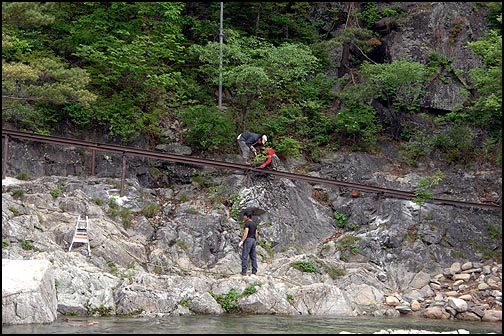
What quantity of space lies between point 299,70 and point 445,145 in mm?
6639

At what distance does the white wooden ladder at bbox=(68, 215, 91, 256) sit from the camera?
16.9 m

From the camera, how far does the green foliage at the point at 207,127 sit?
2405cm

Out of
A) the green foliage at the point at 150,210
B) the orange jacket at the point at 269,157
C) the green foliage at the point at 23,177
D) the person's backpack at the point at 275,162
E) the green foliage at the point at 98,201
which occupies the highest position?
the orange jacket at the point at 269,157

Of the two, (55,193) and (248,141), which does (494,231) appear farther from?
(55,193)

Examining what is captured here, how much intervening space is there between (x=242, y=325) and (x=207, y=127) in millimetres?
11635

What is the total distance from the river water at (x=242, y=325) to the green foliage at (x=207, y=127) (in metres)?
9.88

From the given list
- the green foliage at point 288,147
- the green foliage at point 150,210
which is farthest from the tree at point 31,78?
the green foliage at point 288,147

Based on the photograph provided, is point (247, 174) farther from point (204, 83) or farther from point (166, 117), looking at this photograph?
point (204, 83)

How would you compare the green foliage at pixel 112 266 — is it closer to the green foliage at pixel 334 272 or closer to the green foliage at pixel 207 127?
the green foliage at pixel 334 272

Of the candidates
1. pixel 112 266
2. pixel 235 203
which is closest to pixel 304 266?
pixel 235 203

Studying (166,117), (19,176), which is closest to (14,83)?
(19,176)

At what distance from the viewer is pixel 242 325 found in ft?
44.3

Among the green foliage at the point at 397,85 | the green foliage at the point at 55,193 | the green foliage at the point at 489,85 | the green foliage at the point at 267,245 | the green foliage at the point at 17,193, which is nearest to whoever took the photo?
the green foliage at the point at 17,193

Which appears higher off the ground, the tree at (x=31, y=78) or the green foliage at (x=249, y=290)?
the tree at (x=31, y=78)
